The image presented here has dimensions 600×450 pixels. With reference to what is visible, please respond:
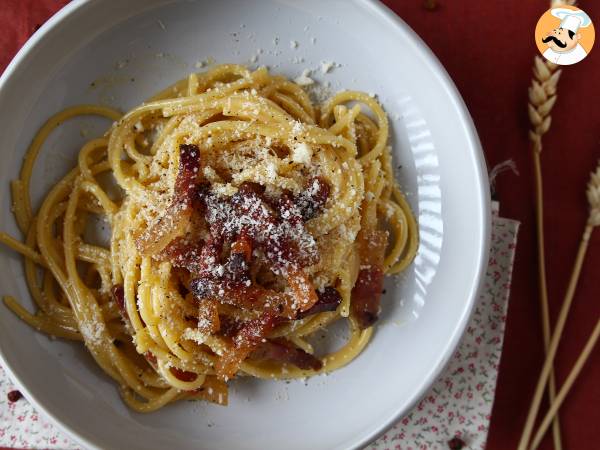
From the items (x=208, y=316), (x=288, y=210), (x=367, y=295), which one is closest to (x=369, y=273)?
(x=367, y=295)

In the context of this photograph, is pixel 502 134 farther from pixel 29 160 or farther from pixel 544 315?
pixel 29 160

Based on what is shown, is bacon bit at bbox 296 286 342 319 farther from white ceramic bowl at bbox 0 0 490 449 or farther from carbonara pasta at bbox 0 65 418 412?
white ceramic bowl at bbox 0 0 490 449

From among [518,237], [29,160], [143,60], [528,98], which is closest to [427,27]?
[528,98]

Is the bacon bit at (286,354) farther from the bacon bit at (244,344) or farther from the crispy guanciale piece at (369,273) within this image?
the crispy guanciale piece at (369,273)

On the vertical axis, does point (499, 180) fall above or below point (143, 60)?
below

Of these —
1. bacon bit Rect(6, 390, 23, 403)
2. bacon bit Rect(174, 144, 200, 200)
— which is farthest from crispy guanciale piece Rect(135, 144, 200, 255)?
bacon bit Rect(6, 390, 23, 403)

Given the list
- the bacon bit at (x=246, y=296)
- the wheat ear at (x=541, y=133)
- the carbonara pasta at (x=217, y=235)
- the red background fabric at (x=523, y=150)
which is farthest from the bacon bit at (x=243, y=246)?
the wheat ear at (x=541, y=133)
